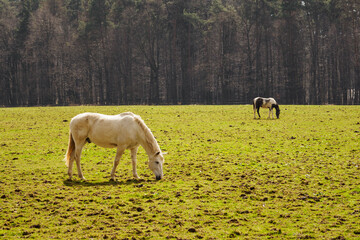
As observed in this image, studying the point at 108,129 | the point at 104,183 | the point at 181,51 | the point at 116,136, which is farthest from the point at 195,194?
the point at 181,51

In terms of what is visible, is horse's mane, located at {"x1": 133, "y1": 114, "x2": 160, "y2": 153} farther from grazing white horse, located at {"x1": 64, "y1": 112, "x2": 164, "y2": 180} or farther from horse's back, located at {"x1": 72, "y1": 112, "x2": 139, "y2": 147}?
horse's back, located at {"x1": 72, "y1": 112, "x2": 139, "y2": 147}

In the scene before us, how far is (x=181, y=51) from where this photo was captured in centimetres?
7131

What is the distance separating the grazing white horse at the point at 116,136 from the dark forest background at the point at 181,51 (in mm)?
55133

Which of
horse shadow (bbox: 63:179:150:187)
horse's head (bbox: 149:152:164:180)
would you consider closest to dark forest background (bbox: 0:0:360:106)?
horse's head (bbox: 149:152:164:180)

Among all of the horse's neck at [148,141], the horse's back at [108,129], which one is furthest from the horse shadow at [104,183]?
the horse's back at [108,129]

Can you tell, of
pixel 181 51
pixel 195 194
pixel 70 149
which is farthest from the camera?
pixel 181 51

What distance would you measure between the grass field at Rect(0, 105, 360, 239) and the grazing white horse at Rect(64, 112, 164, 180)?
0.60 m

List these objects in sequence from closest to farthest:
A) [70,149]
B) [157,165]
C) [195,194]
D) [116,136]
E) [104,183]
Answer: [195,194] → [104,183] → [157,165] → [116,136] → [70,149]

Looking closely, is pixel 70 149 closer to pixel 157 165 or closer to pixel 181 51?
pixel 157 165

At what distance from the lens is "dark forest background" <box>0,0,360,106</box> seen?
6444cm

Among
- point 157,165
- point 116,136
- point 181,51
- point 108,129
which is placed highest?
point 181,51

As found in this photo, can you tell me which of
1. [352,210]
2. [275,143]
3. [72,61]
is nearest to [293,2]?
[72,61]

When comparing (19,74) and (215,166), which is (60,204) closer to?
(215,166)

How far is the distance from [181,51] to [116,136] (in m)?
61.2
